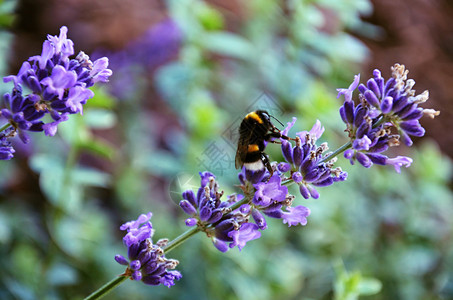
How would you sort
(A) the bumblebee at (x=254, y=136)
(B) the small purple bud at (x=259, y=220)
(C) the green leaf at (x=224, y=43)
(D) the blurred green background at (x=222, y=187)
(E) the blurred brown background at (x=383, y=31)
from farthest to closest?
(E) the blurred brown background at (x=383, y=31) → (C) the green leaf at (x=224, y=43) → (D) the blurred green background at (x=222, y=187) → (A) the bumblebee at (x=254, y=136) → (B) the small purple bud at (x=259, y=220)

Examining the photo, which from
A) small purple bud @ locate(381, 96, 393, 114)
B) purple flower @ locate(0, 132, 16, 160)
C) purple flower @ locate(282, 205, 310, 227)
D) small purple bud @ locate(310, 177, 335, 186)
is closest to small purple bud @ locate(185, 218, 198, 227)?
purple flower @ locate(282, 205, 310, 227)

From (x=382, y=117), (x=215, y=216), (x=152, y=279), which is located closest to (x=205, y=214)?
(x=215, y=216)

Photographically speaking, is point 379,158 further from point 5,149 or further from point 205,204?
point 5,149

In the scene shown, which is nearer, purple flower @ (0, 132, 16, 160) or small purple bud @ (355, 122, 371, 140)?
purple flower @ (0, 132, 16, 160)

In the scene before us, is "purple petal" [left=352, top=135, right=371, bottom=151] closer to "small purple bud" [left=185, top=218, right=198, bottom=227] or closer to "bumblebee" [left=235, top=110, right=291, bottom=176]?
"bumblebee" [left=235, top=110, right=291, bottom=176]

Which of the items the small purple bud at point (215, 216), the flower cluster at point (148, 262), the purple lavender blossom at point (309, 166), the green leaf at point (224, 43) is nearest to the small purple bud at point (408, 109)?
the purple lavender blossom at point (309, 166)

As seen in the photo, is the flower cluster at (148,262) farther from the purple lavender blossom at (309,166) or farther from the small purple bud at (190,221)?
the purple lavender blossom at (309,166)

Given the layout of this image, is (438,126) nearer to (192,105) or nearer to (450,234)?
(450,234)
